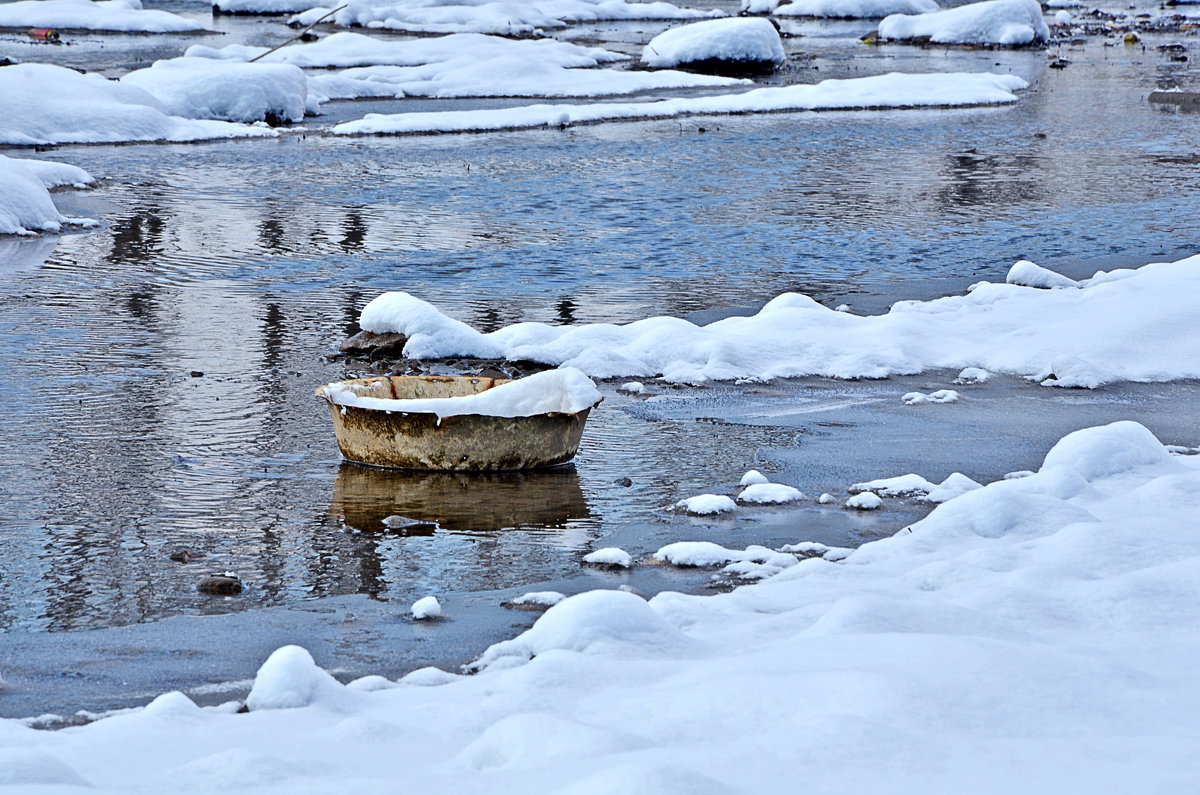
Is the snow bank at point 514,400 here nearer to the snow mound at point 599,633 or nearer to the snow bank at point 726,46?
the snow mound at point 599,633

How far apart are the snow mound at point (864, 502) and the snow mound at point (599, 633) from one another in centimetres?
197

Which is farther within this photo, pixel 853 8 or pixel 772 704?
pixel 853 8

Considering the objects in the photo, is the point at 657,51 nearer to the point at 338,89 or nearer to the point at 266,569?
the point at 338,89

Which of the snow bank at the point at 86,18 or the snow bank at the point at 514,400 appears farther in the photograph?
the snow bank at the point at 86,18

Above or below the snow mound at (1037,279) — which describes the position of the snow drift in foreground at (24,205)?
above

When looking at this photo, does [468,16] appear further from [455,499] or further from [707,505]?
[707,505]

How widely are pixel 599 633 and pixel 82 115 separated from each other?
744 inches

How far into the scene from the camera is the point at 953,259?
13773mm

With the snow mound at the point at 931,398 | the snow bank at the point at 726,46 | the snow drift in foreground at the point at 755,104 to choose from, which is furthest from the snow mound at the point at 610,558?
the snow bank at the point at 726,46

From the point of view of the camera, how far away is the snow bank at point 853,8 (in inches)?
1890

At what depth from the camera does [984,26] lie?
39.5m

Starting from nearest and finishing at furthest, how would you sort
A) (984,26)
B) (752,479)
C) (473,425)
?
(752,479) < (473,425) < (984,26)

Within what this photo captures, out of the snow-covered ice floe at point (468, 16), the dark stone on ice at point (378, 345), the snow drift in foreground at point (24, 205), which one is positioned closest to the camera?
the dark stone on ice at point (378, 345)

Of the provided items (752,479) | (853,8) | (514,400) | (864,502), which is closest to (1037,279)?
(752,479)
